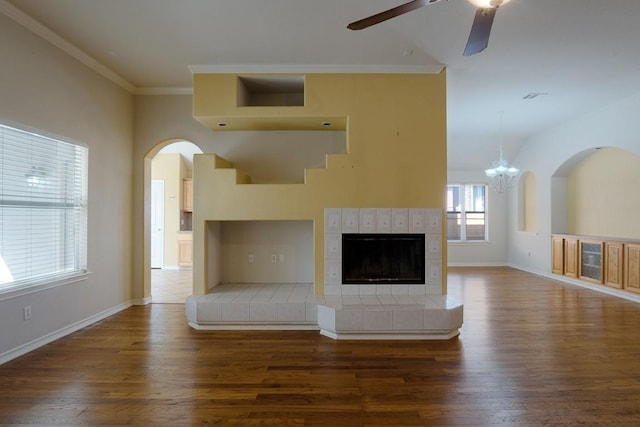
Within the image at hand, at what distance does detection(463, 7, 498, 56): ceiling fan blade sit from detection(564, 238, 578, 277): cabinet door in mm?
5757

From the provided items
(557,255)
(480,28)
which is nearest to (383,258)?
(480,28)

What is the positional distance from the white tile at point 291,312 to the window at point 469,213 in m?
A: 6.42

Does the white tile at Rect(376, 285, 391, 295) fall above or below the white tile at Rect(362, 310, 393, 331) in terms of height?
above

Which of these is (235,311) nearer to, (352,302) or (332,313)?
(332,313)

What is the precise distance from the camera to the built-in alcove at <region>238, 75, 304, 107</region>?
4.41m

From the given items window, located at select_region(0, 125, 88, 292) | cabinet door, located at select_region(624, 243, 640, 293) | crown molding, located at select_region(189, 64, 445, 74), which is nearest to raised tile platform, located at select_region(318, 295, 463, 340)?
crown molding, located at select_region(189, 64, 445, 74)

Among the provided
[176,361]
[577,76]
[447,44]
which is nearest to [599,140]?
[577,76]

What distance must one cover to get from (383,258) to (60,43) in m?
4.26

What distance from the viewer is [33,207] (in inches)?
136

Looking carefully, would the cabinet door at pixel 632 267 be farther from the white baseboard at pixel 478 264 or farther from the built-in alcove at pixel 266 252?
the built-in alcove at pixel 266 252

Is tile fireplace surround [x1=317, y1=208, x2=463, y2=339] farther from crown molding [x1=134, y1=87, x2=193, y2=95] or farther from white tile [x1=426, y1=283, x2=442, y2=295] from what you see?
crown molding [x1=134, y1=87, x2=193, y2=95]

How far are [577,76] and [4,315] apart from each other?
6.82 metres

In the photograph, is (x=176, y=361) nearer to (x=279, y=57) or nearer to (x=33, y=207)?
(x=33, y=207)

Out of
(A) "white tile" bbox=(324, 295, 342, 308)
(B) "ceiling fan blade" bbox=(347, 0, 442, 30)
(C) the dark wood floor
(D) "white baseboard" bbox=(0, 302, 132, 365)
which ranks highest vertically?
(B) "ceiling fan blade" bbox=(347, 0, 442, 30)
